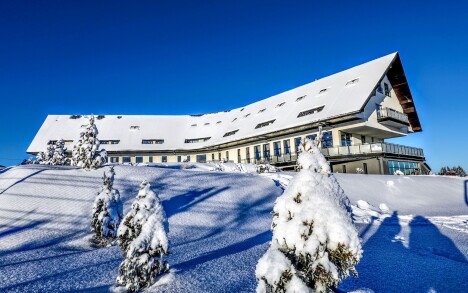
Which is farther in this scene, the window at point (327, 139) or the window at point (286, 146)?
the window at point (286, 146)

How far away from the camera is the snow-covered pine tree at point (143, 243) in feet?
18.6

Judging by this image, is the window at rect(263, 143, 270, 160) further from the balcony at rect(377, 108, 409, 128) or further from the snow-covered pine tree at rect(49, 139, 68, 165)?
the snow-covered pine tree at rect(49, 139, 68, 165)

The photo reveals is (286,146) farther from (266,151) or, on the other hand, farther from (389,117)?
(389,117)

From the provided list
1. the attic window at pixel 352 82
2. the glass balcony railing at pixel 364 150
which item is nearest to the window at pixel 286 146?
the glass balcony railing at pixel 364 150

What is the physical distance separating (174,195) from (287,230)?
35.4ft

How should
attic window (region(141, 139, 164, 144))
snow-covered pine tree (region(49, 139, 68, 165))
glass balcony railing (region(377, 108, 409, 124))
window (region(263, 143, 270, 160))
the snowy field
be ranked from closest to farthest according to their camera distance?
the snowy field < snow-covered pine tree (region(49, 139, 68, 165)) < glass balcony railing (region(377, 108, 409, 124)) < window (region(263, 143, 270, 160)) < attic window (region(141, 139, 164, 144))

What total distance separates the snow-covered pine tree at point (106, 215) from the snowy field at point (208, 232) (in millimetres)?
457

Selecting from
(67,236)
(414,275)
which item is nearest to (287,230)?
(414,275)

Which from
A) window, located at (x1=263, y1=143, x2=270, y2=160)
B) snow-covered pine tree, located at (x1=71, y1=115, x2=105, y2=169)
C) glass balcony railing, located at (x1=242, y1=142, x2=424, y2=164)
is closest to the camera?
snow-covered pine tree, located at (x1=71, y1=115, x2=105, y2=169)

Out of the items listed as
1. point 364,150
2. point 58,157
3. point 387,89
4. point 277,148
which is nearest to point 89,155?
point 58,157

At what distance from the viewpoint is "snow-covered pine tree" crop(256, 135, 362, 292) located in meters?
3.79

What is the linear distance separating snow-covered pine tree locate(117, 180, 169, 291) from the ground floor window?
28.9m

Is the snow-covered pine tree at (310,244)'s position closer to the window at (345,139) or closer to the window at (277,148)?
the window at (345,139)

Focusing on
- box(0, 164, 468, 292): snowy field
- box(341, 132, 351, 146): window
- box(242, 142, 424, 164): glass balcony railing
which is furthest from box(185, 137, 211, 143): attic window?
box(0, 164, 468, 292): snowy field
